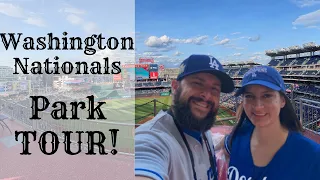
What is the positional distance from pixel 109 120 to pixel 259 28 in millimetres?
1483

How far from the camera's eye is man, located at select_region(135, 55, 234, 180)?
130 centimetres

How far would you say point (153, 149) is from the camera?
1242 millimetres

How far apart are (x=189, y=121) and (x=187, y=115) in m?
0.04

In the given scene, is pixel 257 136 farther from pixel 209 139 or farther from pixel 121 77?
pixel 121 77

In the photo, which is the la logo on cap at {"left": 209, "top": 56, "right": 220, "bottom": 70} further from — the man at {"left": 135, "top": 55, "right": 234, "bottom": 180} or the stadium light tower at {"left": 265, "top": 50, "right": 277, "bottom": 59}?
the stadium light tower at {"left": 265, "top": 50, "right": 277, "bottom": 59}

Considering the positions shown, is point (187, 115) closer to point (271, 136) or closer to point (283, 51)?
point (271, 136)

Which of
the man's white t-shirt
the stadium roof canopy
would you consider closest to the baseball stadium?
the stadium roof canopy

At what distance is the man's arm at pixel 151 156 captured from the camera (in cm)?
117

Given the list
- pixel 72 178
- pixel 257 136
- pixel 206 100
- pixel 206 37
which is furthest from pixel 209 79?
pixel 72 178

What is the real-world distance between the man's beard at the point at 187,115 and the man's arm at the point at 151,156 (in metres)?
0.13

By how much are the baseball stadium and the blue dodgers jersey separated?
0.26 ft

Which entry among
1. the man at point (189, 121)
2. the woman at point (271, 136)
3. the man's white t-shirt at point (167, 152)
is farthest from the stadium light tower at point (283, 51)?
the man's white t-shirt at point (167, 152)

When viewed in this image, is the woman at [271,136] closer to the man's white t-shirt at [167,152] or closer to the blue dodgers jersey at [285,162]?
the blue dodgers jersey at [285,162]

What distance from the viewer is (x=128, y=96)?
6.25 feet
